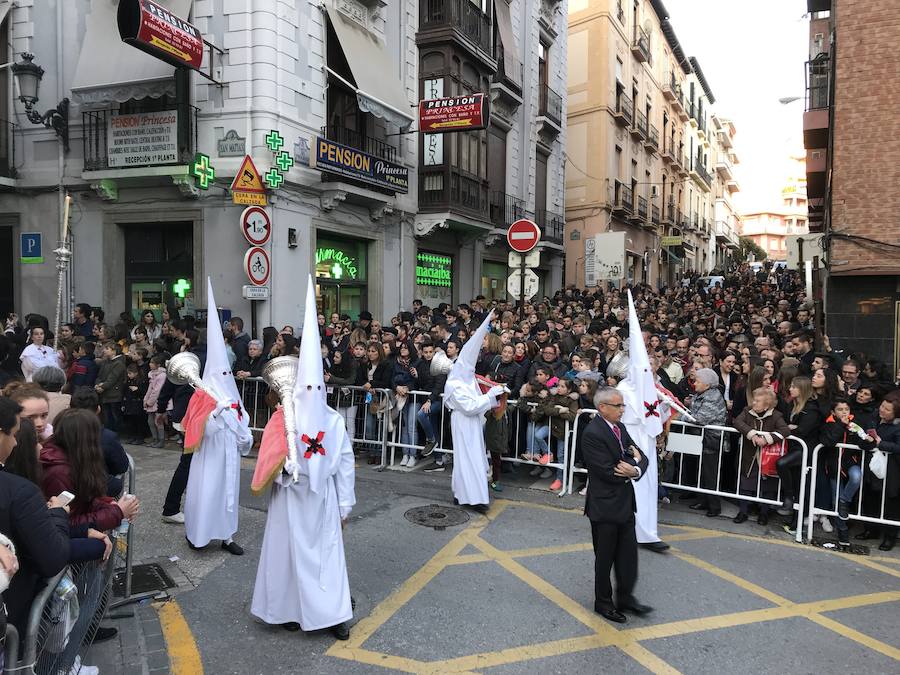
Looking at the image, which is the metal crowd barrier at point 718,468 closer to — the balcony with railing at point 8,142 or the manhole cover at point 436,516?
the manhole cover at point 436,516

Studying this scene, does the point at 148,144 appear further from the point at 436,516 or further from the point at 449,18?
the point at 436,516

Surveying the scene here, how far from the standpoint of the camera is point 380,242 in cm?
1645

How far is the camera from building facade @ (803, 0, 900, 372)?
416 inches

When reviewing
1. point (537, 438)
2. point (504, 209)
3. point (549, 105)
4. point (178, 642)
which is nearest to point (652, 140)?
point (549, 105)

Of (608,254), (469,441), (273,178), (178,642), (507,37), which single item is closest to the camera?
(178,642)

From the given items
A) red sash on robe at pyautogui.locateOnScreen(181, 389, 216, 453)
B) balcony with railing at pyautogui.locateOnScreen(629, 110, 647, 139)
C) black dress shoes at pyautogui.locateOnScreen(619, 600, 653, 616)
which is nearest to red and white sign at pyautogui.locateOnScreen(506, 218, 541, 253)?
red sash on robe at pyautogui.locateOnScreen(181, 389, 216, 453)

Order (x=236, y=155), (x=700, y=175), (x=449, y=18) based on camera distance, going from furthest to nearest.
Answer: (x=700, y=175) < (x=449, y=18) < (x=236, y=155)


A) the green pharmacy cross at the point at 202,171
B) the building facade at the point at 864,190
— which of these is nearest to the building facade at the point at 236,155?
the green pharmacy cross at the point at 202,171

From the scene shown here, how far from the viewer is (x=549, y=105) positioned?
81.4 feet

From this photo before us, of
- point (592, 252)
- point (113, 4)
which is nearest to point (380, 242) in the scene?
point (113, 4)

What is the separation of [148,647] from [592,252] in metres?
20.0

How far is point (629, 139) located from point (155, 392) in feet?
95.8

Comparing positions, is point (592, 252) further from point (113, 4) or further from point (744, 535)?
point (744, 535)

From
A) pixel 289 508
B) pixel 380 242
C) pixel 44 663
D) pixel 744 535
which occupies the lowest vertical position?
pixel 744 535
